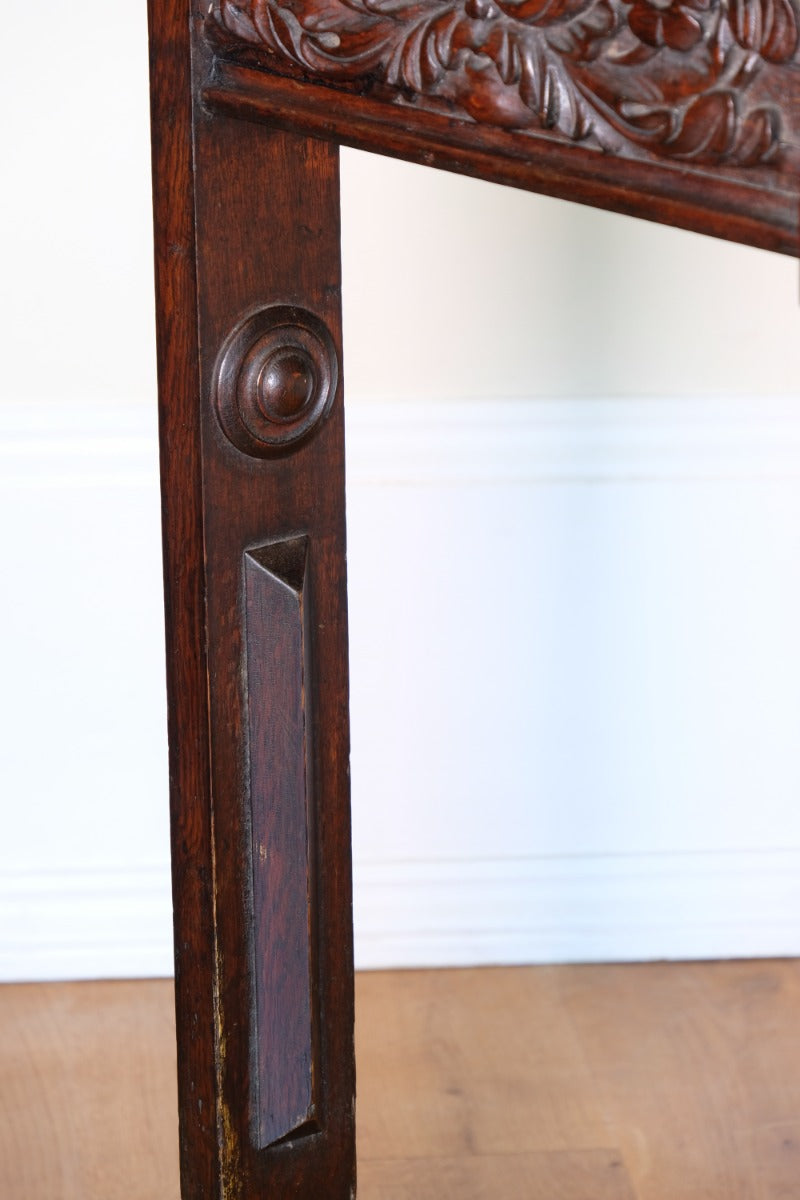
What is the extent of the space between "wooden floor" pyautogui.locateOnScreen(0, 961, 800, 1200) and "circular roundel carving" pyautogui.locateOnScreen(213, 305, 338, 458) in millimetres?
765

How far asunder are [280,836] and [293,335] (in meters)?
0.25

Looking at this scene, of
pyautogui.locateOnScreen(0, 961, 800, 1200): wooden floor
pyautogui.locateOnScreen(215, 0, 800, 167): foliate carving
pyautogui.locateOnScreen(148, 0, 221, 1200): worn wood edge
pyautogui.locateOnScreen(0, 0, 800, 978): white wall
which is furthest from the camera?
pyautogui.locateOnScreen(0, 0, 800, 978): white wall

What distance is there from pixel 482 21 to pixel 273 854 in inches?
15.5

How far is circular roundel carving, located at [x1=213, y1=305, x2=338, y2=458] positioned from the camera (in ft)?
2.04

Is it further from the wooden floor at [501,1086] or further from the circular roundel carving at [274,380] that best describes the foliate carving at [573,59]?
the wooden floor at [501,1086]

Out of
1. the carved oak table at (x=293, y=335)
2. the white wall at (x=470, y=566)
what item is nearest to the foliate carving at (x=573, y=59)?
the carved oak table at (x=293, y=335)

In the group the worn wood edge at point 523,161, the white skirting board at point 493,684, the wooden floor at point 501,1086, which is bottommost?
the wooden floor at point 501,1086

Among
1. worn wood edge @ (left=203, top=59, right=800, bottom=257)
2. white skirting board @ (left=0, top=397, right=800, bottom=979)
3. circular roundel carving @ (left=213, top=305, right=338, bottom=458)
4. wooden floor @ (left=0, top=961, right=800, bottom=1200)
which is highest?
worn wood edge @ (left=203, top=59, right=800, bottom=257)

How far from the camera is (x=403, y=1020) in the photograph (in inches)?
57.5

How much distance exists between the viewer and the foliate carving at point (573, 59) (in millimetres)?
487

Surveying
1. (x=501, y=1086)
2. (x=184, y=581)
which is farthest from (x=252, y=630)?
(x=501, y=1086)

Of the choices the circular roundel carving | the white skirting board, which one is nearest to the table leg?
the circular roundel carving

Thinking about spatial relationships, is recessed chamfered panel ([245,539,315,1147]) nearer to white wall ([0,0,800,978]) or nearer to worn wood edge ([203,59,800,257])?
worn wood edge ([203,59,800,257])

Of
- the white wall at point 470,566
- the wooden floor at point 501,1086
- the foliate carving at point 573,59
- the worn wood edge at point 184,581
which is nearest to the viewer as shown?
the foliate carving at point 573,59
